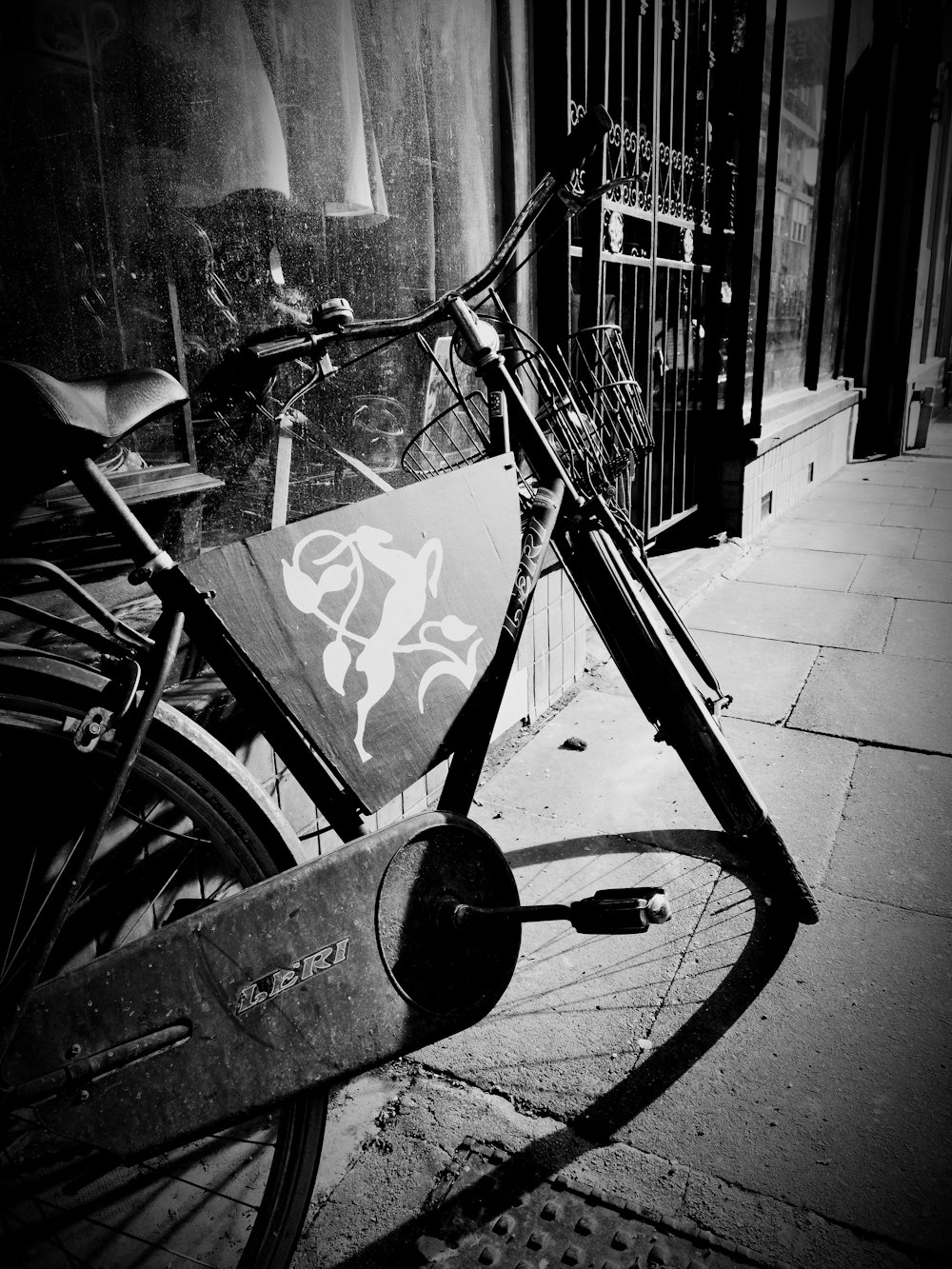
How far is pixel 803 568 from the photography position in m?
5.99

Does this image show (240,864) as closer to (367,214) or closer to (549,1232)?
(549,1232)

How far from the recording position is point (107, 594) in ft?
7.29

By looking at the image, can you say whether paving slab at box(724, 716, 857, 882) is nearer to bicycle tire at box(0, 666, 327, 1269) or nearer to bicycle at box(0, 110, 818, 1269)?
bicycle at box(0, 110, 818, 1269)

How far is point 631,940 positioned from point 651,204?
4200 millimetres

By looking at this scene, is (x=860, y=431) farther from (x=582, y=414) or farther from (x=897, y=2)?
(x=582, y=414)

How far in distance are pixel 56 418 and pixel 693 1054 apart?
1.93 meters

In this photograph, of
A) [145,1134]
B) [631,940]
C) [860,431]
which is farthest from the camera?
[860,431]

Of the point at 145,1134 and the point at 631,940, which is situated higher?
the point at 145,1134

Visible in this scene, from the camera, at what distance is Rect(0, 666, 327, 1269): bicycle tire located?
134 centimetres

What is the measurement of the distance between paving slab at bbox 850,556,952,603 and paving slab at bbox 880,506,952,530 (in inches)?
48.7

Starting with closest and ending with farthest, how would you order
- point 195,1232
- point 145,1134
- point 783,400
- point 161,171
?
point 145,1134 < point 195,1232 < point 161,171 < point 783,400

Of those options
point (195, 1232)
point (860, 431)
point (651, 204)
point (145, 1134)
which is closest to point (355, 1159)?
point (195, 1232)

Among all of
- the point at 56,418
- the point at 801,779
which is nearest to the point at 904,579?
the point at 801,779

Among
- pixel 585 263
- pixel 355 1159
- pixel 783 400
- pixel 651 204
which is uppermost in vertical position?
pixel 651 204
